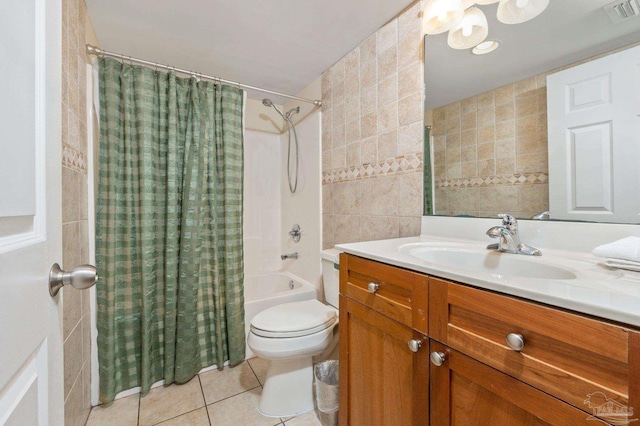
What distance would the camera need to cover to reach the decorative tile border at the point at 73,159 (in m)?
1.05

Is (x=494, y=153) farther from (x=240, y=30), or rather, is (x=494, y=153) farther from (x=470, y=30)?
(x=240, y=30)

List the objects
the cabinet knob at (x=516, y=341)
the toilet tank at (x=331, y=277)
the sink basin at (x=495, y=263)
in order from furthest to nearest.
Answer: the toilet tank at (x=331, y=277), the sink basin at (x=495, y=263), the cabinet knob at (x=516, y=341)

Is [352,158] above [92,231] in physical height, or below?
above

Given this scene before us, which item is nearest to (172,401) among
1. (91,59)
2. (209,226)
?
(209,226)

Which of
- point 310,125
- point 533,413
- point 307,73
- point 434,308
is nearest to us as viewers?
point 533,413

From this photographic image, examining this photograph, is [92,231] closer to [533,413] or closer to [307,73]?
[307,73]

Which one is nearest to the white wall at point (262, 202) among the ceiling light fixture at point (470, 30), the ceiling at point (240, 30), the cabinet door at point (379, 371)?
the ceiling at point (240, 30)

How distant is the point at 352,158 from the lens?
1.76 m

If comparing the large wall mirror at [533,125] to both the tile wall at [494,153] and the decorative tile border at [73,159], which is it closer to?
the tile wall at [494,153]

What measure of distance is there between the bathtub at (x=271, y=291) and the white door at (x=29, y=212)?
1.37 m

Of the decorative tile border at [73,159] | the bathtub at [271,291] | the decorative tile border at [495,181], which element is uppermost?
the decorative tile border at [73,159]

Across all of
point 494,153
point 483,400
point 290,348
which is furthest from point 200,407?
point 494,153

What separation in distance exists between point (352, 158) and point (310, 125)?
2.13 feet

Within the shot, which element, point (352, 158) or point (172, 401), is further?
point (352, 158)
